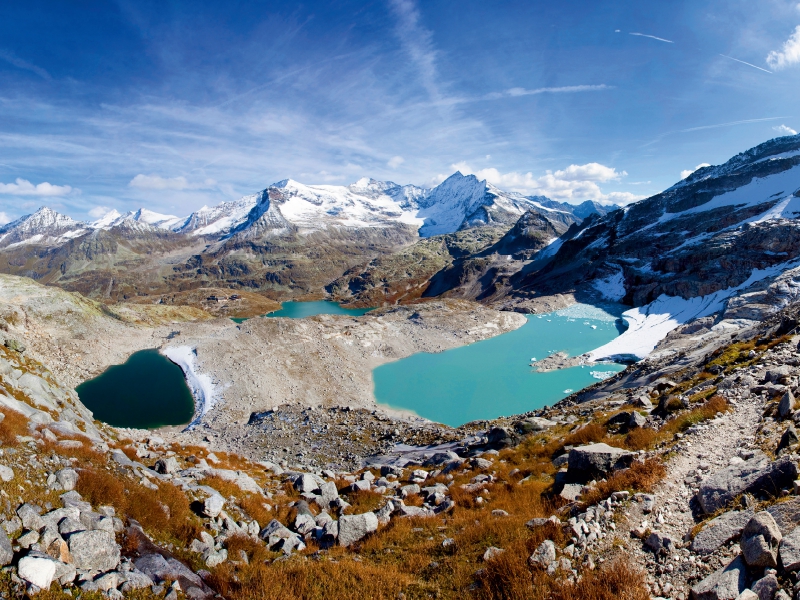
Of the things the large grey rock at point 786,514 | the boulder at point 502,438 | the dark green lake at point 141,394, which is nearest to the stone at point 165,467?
the boulder at point 502,438

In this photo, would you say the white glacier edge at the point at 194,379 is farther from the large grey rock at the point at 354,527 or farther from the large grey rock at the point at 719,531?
the large grey rock at the point at 719,531

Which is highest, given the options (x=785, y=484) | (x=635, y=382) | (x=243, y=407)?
(x=785, y=484)

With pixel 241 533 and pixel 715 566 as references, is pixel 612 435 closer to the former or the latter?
pixel 715 566

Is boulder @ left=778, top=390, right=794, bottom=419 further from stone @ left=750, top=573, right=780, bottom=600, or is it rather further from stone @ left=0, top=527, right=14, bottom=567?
stone @ left=0, top=527, right=14, bottom=567

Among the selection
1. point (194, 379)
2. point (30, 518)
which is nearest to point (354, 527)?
point (30, 518)

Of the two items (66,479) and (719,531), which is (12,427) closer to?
(66,479)

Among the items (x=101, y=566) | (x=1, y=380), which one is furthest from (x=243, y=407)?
(x=101, y=566)
